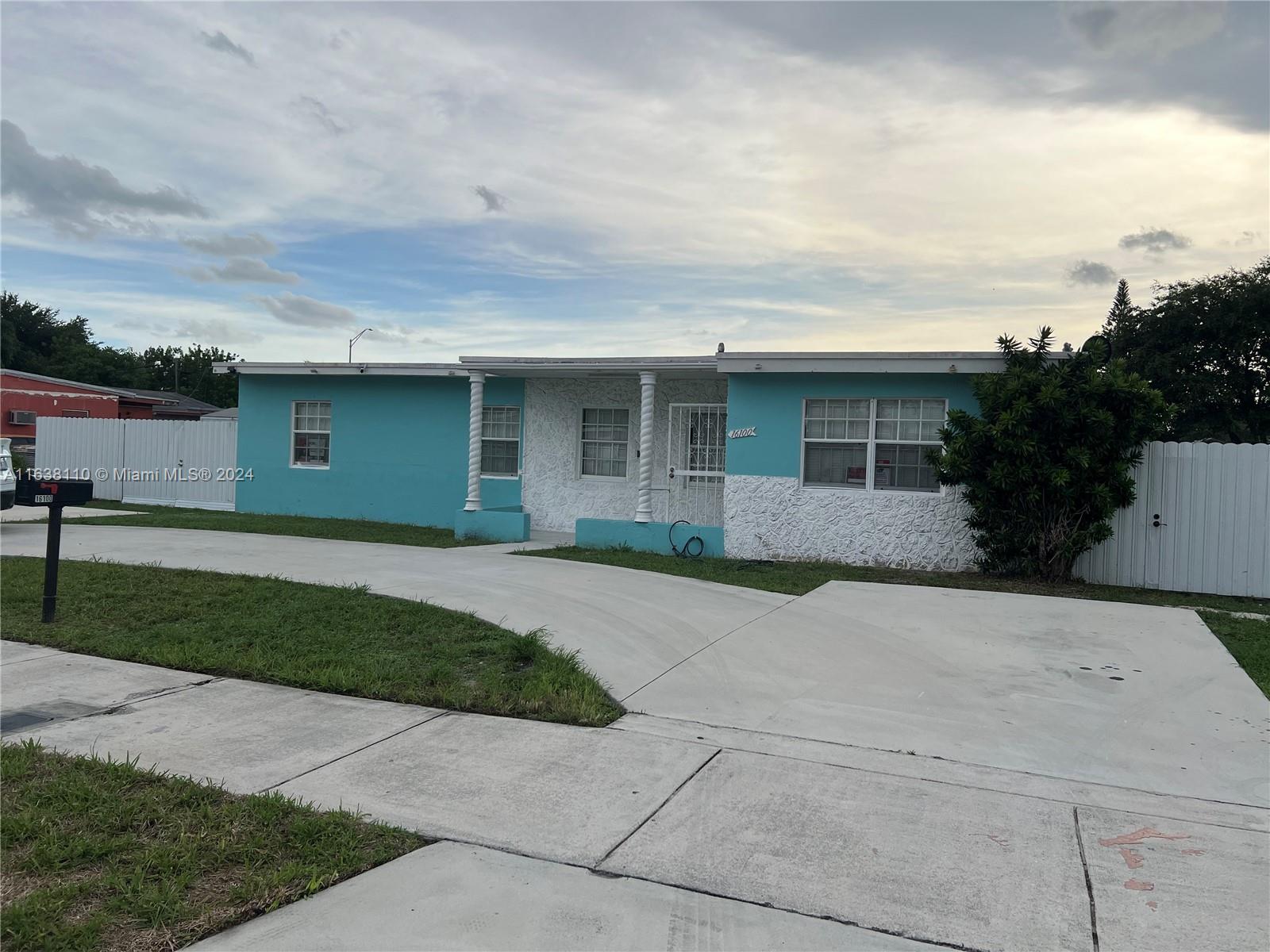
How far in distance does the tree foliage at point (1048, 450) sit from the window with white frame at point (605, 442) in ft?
19.7

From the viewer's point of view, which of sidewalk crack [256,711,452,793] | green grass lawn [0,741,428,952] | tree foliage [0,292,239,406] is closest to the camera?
green grass lawn [0,741,428,952]

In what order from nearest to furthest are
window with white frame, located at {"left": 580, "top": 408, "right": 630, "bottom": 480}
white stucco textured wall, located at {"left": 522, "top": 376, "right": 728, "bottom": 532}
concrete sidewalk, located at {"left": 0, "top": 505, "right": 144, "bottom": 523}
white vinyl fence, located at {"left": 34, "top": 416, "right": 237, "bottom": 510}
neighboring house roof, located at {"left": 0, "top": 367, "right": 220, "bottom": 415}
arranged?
1. concrete sidewalk, located at {"left": 0, "top": 505, "right": 144, "bottom": 523}
2. white stucco textured wall, located at {"left": 522, "top": 376, "right": 728, "bottom": 532}
3. window with white frame, located at {"left": 580, "top": 408, "right": 630, "bottom": 480}
4. white vinyl fence, located at {"left": 34, "top": 416, "right": 237, "bottom": 510}
5. neighboring house roof, located at {"left": 0, "top": 367, "right": 220, "bottom": 415}

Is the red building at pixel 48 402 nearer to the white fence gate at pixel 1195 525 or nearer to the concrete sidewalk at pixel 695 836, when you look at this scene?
the concrete sidewalk at pixel 695 836

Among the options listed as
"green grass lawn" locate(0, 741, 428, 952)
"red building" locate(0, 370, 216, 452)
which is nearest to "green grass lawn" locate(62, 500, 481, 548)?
"green grass lawn" locate(0, 741, 428, 952)

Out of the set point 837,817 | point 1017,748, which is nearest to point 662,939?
point 837,817

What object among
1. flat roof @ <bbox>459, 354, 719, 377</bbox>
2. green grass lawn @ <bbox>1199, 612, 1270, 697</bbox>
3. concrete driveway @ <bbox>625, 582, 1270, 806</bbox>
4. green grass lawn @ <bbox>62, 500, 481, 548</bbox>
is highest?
flat roof @ <bbox>459, 354, 719, 377</bbox>

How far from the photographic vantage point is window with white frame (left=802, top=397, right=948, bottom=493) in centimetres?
1320

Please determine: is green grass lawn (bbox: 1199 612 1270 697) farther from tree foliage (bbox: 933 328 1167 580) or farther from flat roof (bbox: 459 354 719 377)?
flat roof (bbox: 459 354 719 377)

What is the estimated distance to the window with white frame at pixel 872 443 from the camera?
13.2 m

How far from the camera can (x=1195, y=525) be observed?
11766mm

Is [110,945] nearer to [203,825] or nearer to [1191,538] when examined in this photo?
[203,825]

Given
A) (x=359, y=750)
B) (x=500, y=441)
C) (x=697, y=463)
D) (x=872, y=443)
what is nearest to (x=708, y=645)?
(x=359, y=750)

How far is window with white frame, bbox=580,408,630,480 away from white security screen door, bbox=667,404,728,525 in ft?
3.74

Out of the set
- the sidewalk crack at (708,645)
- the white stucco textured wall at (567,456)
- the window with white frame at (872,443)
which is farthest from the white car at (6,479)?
the window with white frame at (872,443)
